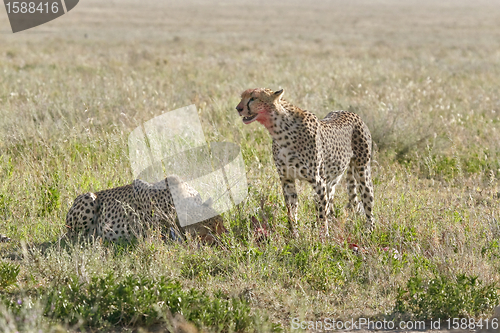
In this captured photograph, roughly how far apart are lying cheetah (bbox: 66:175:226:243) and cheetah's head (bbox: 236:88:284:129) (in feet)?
2.90

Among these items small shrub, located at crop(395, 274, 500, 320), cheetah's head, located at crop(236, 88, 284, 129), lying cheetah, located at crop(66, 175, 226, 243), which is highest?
cheetah's head, located at crop(236, 88, 284, 129)

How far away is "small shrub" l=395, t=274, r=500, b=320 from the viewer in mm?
3615

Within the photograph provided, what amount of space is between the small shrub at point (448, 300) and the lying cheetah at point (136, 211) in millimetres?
1729

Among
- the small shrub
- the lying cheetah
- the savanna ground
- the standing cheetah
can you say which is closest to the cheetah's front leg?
the standing cheetah

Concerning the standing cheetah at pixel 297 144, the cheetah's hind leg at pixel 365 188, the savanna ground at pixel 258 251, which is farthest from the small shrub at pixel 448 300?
the cheetah's hind leg at pixel 365 188

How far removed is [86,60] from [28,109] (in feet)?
27.5

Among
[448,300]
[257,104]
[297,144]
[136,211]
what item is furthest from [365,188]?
[136,211]

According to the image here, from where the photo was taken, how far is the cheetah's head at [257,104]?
180 inches

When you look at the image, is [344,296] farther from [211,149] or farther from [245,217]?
[211,149]

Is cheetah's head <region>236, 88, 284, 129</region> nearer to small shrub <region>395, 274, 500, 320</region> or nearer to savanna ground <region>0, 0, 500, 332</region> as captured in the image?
savanna ground <region>0, 0, 500, 332</region>

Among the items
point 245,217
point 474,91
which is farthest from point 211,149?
point 474,91

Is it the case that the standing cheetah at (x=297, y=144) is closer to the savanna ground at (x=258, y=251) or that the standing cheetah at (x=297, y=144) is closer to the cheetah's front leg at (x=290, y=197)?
the cheetah's front leg at (x=290, y=197)

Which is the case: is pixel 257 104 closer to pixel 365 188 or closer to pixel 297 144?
pixel 297 144

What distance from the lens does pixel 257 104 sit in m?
4.57
